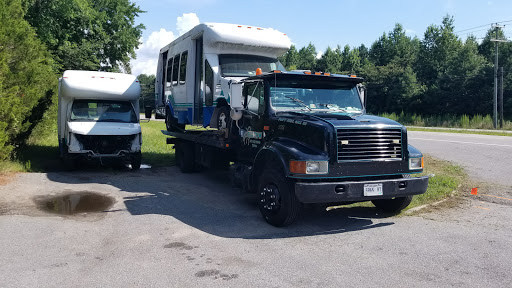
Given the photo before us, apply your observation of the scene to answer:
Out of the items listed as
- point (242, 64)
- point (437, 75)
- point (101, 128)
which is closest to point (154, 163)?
point (101, 128)

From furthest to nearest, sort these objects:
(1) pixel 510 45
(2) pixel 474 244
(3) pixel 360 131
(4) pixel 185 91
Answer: (1) pixel 510 45
(4) pixel 185 91
(3) pixel 360 131
(2) pixel 474 244

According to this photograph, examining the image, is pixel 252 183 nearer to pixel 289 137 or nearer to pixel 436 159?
pixel 289 137

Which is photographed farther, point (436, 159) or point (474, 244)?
point (436, 159)

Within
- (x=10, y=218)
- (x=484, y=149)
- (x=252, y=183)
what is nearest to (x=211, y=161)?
(x=252, y=183)

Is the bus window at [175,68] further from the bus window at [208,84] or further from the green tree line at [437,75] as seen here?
the green tree line at [437,75]

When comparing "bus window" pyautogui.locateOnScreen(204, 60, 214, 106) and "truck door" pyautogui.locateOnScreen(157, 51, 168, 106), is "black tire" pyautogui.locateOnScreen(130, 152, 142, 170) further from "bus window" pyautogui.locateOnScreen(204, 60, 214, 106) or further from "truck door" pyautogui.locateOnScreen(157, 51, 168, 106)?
"bus window" pyautogui.locateOnScreen(204, 60, 214, 106)

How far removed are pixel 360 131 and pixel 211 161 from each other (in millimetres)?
4830

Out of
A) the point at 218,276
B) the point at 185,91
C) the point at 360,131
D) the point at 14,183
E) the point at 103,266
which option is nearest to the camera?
the point at 218,276

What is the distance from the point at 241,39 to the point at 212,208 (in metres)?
4.47

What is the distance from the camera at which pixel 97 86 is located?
41.2ft

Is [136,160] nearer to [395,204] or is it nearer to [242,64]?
[242,64]

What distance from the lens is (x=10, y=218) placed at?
7105mm

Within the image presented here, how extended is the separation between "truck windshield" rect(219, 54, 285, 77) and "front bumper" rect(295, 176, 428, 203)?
4.87 metres

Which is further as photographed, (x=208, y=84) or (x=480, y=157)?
(x=480, y=157)
